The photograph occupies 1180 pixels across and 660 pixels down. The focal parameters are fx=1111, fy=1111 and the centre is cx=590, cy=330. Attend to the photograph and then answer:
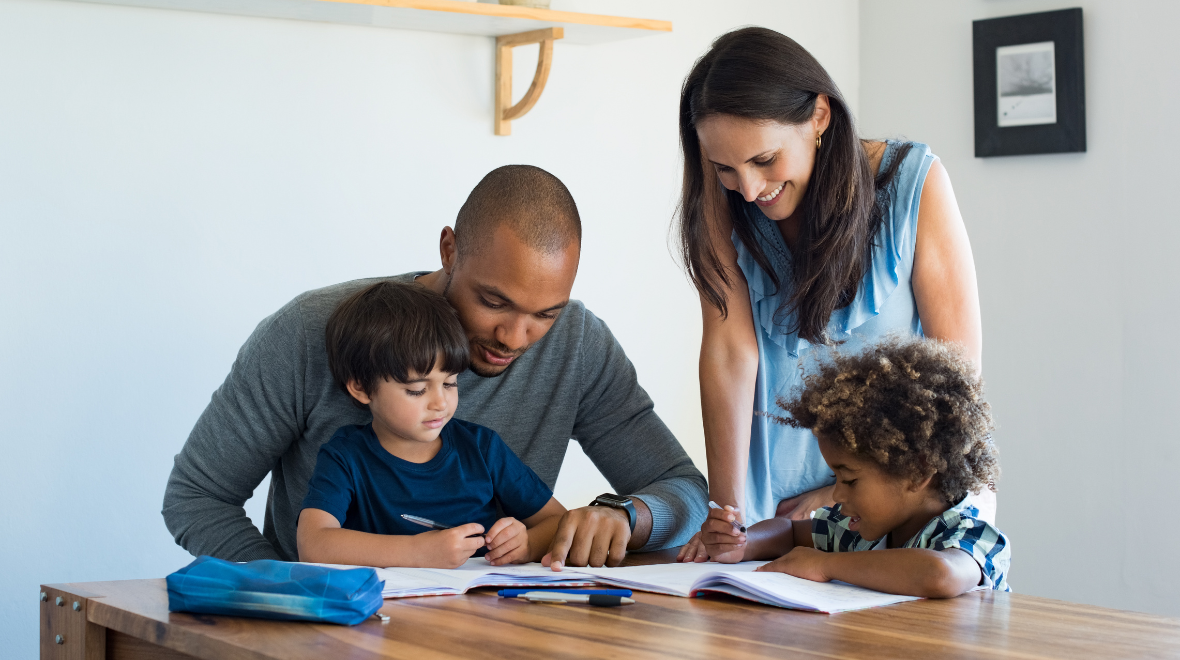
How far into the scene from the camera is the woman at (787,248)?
1.47 meters

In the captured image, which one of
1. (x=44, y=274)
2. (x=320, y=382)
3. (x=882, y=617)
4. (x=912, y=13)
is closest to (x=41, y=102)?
(x=44, y=274)

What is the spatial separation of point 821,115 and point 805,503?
559mm

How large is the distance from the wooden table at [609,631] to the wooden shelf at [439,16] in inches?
59.4

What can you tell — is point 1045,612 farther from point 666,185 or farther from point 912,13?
point 912,13

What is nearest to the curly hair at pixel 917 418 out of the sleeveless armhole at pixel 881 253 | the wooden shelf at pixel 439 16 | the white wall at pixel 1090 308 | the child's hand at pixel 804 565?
the child's hand at pixel 804 565

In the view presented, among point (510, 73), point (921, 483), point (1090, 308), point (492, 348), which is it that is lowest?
point (921, 483)

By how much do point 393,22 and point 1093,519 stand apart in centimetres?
212

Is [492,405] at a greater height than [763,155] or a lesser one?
lesser

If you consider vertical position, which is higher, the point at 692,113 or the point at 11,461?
the point at 692,113

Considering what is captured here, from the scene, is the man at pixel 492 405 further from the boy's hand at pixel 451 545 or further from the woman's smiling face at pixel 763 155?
the woman's smiling face at pixel 763 155

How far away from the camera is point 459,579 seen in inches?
45.1

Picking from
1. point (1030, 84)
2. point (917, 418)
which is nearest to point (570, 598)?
point (917, 418)

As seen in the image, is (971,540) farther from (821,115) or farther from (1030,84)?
(1030,84)

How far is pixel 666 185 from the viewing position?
3080mm
